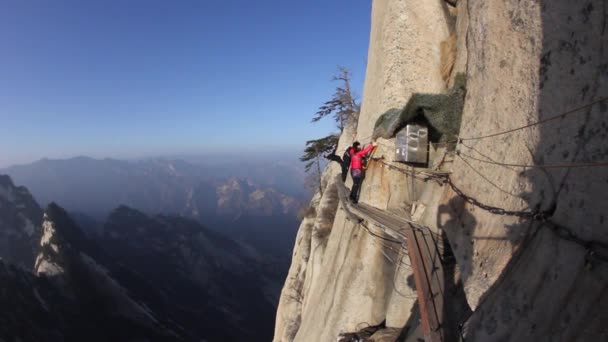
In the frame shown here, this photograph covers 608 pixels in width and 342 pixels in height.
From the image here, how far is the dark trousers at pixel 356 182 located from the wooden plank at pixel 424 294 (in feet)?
15.9

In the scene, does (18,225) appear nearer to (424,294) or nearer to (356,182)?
(356,182)

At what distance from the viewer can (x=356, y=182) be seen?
46.5 ft

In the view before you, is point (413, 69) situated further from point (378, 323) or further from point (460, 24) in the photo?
point (378, 323)

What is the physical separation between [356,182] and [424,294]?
6.58m

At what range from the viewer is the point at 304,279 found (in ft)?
83.0

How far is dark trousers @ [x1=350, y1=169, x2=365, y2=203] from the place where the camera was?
44.8 ft

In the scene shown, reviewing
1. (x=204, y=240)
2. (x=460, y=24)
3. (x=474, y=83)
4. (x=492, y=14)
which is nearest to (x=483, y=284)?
(x=474, y=83)

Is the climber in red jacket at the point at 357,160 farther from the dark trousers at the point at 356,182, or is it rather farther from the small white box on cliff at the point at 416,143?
the small white box on cliff at the point at 416,143

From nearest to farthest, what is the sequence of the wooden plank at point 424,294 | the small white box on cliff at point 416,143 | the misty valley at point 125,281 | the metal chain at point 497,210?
the metal chain at point 497,210 < the wooden plank at point 424,294 < the small white box on cliff at point 416,143 < the misty valley at point 125,281

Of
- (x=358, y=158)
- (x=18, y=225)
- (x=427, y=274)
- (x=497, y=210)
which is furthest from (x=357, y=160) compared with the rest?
(x=18, y=225)

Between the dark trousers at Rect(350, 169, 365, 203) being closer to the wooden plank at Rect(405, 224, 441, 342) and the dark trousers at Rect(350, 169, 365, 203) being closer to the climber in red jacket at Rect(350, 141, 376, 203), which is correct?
the climber in red jacket at Rect(350, 141, 376, 203)

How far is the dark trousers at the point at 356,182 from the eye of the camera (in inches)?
538

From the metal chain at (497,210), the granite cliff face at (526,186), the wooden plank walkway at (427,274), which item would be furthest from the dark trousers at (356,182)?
the metal chain at (497,210)

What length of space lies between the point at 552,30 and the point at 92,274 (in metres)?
122
